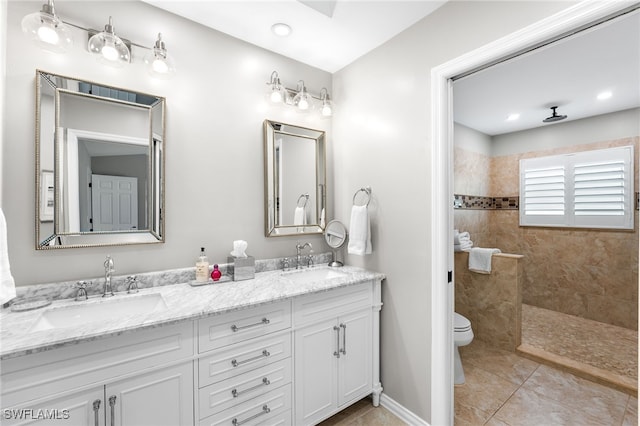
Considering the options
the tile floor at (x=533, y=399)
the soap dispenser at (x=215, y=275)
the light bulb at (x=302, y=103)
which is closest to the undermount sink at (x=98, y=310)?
the soap dispenser at (x=215, y=275)

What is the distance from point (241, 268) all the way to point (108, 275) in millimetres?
675

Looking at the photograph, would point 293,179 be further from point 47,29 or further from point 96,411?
point 96,411

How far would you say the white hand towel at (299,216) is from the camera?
223 cm

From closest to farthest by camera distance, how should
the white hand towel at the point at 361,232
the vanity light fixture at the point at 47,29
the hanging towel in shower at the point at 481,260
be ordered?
the vanity light fixture at the point at 47,29 → the white hand towel at the point at 361,232 → the hanging towel in shower at the point at 481,260

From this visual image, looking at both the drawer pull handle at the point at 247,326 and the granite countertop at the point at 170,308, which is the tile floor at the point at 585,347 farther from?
the drawer pull handle at the point at 247,326

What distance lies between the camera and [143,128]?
1.65 m

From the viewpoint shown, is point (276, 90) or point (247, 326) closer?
point (247, 326)

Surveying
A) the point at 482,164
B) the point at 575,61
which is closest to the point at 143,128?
the point at 575,61

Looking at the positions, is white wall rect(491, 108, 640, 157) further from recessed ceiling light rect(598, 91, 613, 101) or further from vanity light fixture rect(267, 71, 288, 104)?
vanity light fixture rect(267, 71, 288, 104)

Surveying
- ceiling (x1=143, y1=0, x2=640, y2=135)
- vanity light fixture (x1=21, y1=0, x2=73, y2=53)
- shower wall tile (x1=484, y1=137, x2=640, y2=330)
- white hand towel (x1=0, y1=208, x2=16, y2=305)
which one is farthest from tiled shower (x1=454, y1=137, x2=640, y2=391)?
white hand towel (x1=0, y1=208, x2=16, y2=305)

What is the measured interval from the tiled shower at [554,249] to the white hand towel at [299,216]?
209 cm

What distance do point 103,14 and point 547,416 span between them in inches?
137

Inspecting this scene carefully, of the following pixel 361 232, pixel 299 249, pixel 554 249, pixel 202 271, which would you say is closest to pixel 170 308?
pixel 202 271

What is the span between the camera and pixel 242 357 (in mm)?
1390
